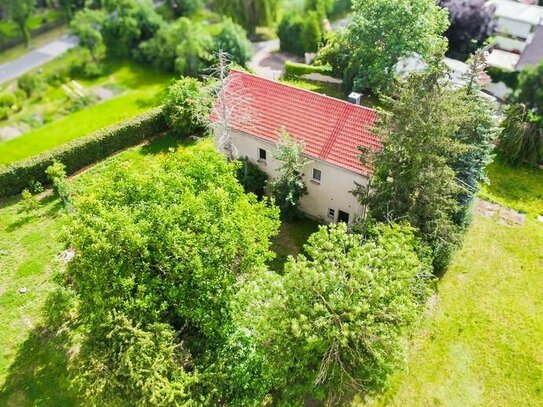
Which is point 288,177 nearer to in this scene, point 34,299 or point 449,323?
point 449,323

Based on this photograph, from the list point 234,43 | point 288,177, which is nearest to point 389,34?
point 288,177

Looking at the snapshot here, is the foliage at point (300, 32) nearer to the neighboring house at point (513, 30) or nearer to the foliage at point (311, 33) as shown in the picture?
the foliage at point (311, 33)

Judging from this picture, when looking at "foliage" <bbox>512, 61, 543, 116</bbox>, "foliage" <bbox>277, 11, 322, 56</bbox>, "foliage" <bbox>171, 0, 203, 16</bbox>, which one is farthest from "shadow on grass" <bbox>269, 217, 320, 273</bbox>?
"foliage" <bbox>171, 0, 203, 16</bbox>

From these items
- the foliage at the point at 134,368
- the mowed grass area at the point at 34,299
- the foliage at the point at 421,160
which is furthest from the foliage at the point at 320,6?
the foliage at the point at 134,368

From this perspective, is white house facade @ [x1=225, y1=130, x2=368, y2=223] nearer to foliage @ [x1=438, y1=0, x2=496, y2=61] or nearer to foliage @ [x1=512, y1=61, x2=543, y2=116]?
foliage @ [x1=512, y1=61, x2=543, y2=116]

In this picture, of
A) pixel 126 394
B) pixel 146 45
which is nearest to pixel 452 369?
pixel 126 394
